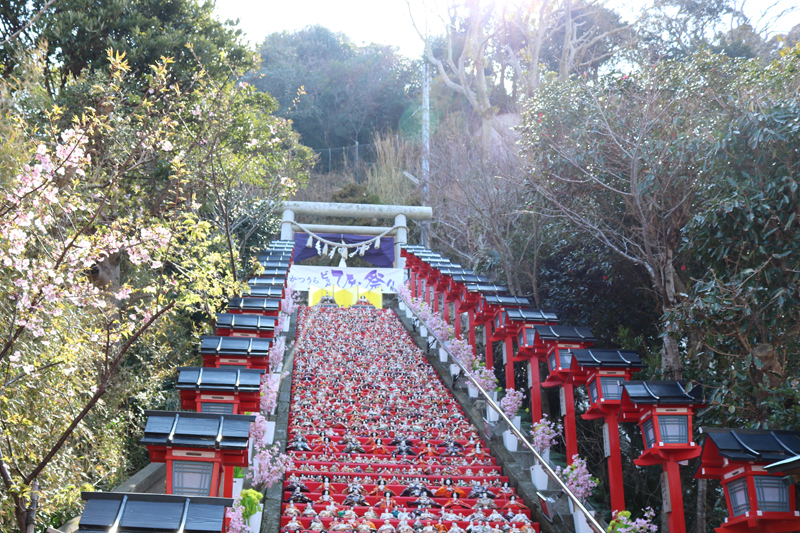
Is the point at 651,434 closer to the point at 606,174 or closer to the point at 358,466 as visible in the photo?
the point at 358,466

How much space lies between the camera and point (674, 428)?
584 centimetres

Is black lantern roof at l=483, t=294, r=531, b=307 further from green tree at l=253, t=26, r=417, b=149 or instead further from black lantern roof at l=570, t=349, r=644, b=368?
green tree at l=253, t=26, r=417, b=149

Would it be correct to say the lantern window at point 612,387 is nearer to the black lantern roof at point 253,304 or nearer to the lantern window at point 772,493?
the lantern window at point 772,493

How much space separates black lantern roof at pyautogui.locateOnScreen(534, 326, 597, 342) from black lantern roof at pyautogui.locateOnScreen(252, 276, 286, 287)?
5.45 metres

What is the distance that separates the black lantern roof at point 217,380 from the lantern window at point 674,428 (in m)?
3.69

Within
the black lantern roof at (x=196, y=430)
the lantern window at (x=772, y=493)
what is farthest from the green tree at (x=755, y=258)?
the black lantern roof at (x=196, y=430)

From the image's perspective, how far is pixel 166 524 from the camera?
12.0 ft

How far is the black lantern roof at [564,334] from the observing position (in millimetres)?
8047

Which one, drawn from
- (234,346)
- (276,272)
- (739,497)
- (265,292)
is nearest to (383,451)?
(234,346)

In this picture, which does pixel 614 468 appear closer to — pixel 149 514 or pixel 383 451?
pixel 383 451

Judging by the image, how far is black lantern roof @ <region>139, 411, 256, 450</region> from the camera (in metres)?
4.71

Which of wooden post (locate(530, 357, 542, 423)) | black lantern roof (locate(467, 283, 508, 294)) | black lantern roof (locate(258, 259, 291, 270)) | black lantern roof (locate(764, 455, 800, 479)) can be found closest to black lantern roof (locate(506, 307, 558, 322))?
wooden post (locate(530, 357, 542, 423))

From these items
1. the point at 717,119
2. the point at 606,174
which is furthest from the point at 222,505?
the point at 606,174

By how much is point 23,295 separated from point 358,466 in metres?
5.06
